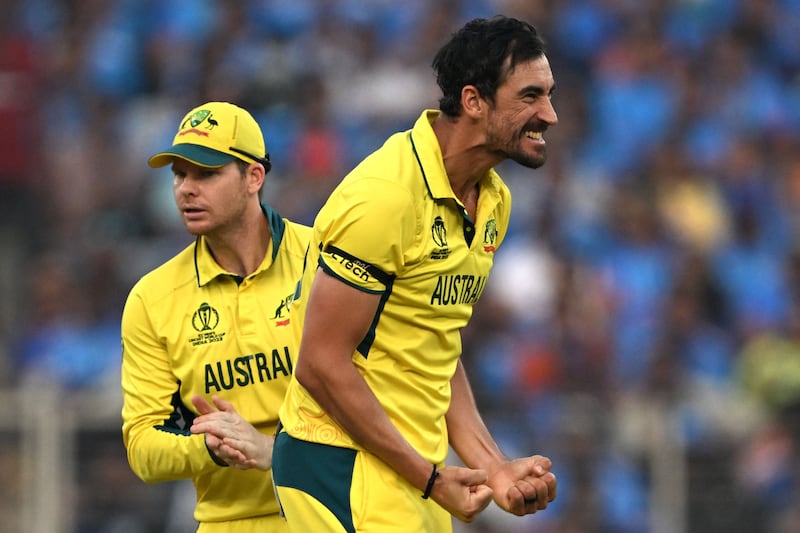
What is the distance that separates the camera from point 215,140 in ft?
19.6

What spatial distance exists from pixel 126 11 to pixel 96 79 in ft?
2.82

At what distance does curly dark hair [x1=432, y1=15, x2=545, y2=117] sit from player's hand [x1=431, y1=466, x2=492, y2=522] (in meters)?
1.14

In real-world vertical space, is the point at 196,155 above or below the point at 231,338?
above

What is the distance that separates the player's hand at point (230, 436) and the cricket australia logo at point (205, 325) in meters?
0.34

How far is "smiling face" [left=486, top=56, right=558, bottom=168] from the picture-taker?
16.9 feet

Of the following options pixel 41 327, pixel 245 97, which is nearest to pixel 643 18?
pixel 245 97

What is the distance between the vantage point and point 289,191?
1287cm

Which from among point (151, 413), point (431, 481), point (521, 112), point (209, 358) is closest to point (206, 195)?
point (209, 358)

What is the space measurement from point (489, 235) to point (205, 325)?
123cm

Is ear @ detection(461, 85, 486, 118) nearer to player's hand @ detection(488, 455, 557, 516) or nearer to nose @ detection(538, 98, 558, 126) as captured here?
nose @ detection(538, 98, 558, 126)

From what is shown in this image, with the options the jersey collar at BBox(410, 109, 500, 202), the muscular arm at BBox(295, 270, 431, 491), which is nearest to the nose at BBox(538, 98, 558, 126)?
the jersey collar at BBox(410, 109, 500, 202)

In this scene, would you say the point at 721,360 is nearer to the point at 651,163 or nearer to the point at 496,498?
the point at 651,163

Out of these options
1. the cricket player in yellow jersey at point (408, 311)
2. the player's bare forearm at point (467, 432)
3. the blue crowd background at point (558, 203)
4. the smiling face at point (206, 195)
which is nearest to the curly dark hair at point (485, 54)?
the cricket player in yellow jersey at point (408, 311)

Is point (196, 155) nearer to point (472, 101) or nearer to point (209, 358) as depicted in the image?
point (209, 358)
